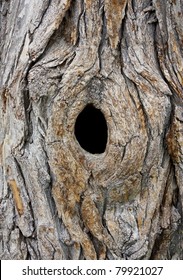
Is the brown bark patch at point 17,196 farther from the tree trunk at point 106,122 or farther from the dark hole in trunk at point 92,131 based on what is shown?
the dark hole in trunk at point 92,131

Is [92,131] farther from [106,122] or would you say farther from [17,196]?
[17,196]

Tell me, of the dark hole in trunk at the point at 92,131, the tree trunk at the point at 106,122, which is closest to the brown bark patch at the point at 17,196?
the tree trunk at the point at 106,122

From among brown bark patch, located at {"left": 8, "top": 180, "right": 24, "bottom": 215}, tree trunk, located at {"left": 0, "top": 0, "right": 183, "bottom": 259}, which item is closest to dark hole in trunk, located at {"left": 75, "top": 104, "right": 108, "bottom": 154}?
tree trunk, located at {"left": 0, "top": 0, "right": 183, "bottom": 259}

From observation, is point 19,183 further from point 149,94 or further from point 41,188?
point 149,94

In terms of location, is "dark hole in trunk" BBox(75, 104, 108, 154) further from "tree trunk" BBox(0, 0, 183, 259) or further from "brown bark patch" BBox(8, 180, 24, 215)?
"brown bark patch" BBox(8, 180, 24, 215)

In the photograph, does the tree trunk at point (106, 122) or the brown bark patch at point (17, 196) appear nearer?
the tree trunk at point (106, 122)
